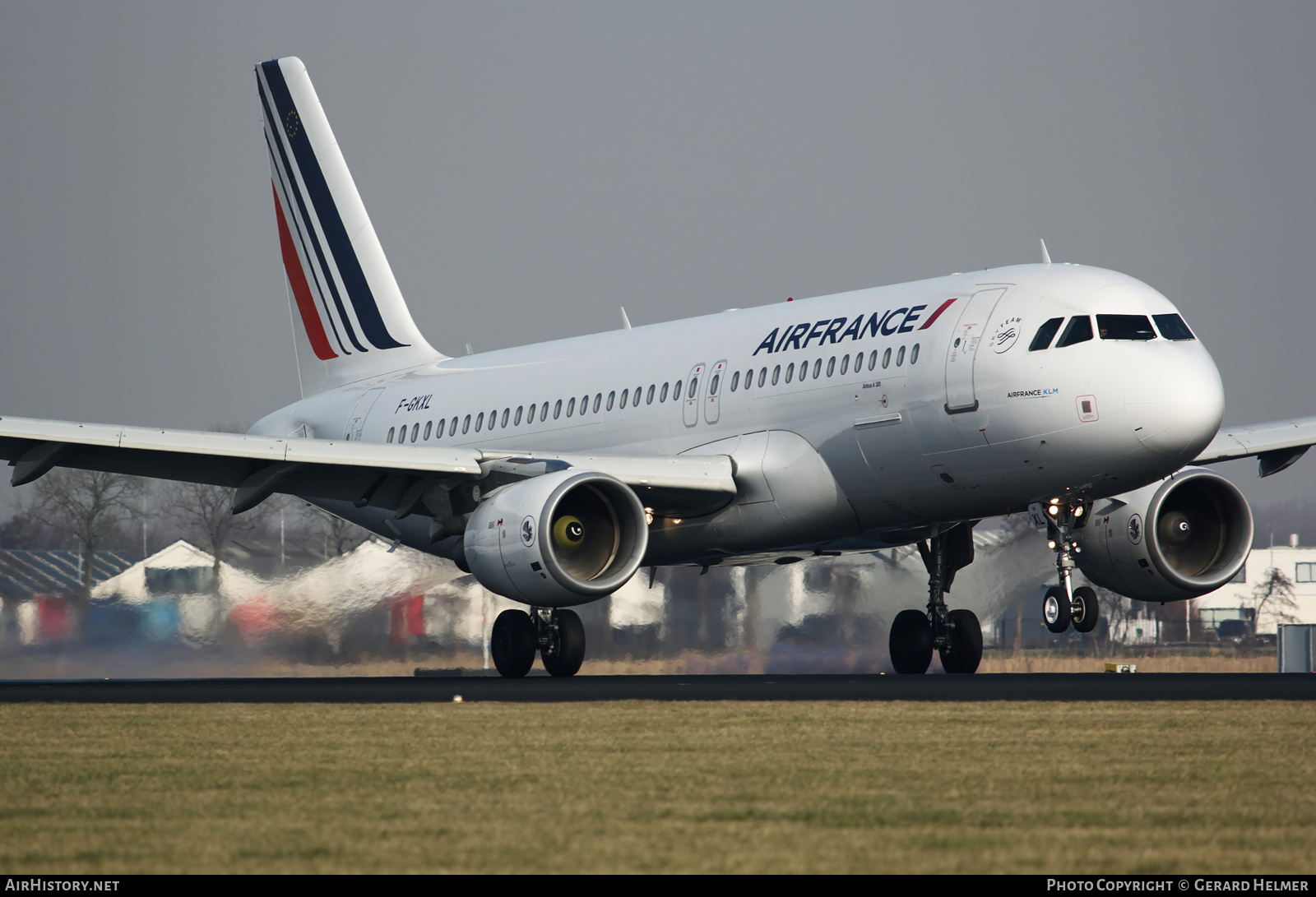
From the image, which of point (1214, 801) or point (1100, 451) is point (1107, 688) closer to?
point (1100, 451)

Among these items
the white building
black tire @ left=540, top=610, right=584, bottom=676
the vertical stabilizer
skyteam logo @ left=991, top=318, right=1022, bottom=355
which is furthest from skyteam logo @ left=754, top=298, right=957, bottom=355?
the white building

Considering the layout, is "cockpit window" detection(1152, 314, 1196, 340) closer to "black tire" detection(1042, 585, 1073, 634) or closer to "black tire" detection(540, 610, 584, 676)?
"black tire" detection(1042, 585, 1073, 634)

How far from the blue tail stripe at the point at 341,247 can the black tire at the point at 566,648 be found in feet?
33.1

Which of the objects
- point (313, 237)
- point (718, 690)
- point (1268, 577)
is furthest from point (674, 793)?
point (1268, 577)

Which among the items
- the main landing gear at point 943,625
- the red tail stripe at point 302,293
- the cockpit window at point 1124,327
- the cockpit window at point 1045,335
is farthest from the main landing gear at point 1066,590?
the red tail stripe at point 302,293

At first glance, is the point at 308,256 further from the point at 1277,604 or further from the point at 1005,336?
the point at 1277,604

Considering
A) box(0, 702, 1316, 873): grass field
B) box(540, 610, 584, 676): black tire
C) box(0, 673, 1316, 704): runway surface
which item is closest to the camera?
box(0, 702, 1316, 873): grass field

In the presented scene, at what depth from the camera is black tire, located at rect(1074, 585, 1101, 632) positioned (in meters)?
20.9

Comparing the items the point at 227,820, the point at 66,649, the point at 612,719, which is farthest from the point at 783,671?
the point at 227,820

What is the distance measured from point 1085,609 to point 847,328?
5.06 metres

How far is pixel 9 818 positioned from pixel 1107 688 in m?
13.2

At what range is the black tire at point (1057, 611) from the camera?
69.3 ft

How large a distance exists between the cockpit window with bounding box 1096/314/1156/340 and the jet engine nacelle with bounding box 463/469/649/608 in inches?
242

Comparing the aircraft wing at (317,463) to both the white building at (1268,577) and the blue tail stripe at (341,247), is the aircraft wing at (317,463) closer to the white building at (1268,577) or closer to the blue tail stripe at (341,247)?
the blue tail stripe at (341,247)
